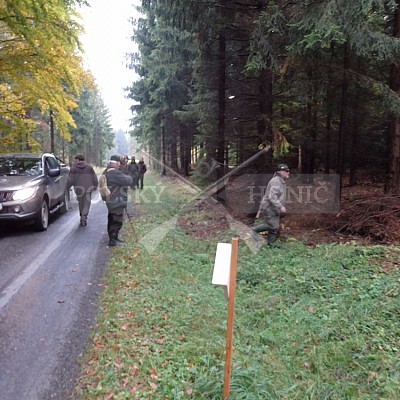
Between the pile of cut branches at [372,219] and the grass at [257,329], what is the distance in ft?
3.30

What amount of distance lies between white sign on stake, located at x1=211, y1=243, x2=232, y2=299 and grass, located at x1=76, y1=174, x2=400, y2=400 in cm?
110

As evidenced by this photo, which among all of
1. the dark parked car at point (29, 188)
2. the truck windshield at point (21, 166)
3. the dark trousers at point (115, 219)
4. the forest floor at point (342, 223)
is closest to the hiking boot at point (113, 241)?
the dark trousers at point (115, 219)

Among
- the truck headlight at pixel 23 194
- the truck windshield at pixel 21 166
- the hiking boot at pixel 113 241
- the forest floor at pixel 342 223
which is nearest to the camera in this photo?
the forest floor at pixel 342 223

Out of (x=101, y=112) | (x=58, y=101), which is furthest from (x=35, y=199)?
(x=101, y=112)

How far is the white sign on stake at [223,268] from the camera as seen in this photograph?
8.94ft

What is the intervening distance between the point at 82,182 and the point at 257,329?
7.16m

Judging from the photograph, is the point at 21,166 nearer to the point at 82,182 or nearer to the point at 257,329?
the point at 82,182

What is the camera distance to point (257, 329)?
4.56 meters

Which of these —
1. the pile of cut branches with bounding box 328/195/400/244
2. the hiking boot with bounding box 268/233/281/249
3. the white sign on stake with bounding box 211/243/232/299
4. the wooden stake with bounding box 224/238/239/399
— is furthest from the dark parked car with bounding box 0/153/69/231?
the pile of cut branches with bounding box 328/195/400/244

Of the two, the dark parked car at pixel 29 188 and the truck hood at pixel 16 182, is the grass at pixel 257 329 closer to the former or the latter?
the dark parked car at pixel 29 188

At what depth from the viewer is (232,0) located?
9320 millimetres

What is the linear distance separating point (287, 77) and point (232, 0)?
8.68 feet

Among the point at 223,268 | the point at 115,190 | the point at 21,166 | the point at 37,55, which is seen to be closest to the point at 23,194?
the point at 21,166

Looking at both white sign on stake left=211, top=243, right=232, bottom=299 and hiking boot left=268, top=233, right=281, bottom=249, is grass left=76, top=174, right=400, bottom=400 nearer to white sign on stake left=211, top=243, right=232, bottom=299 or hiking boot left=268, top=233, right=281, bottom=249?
hiking boot left=268, top=233, right=281, bottom=249
